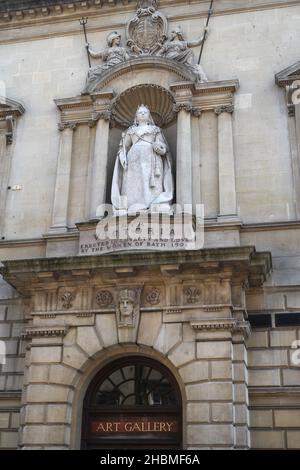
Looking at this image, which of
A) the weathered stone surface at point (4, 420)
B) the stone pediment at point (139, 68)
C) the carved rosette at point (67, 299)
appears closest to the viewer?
the carved rosette at point (67, 299)

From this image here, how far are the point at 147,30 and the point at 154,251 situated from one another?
6668mm

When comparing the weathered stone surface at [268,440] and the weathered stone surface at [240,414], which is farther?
the weathered stone surface at [268,440]

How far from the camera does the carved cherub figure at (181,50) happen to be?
15328 mm

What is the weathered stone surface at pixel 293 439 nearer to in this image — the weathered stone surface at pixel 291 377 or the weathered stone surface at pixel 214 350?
the weathered stone surface at pixel 291 377

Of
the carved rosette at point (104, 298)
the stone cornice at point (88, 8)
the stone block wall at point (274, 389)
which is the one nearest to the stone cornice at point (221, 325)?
the stone block wall at point (274, 389)

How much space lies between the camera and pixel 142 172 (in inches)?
569

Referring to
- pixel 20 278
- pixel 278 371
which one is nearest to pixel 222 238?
pixel 278 371

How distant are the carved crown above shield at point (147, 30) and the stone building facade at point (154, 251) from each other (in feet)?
0.12

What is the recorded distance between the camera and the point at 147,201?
14148mm

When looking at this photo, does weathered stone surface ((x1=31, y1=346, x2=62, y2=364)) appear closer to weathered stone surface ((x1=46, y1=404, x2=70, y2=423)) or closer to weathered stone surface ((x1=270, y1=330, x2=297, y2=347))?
weathered stone surface ((x1=46, y1=404, x2=70, y2=423))

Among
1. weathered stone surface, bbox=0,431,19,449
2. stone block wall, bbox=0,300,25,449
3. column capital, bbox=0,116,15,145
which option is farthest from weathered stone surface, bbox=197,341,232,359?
column capital, bbox=0,116,15,145

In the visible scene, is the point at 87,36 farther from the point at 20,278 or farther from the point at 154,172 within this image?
the point at 20,278

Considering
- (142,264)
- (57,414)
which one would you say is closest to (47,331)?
(57,414)

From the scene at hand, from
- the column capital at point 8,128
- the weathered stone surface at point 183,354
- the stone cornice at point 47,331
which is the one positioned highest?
the column capital at point 8,128
